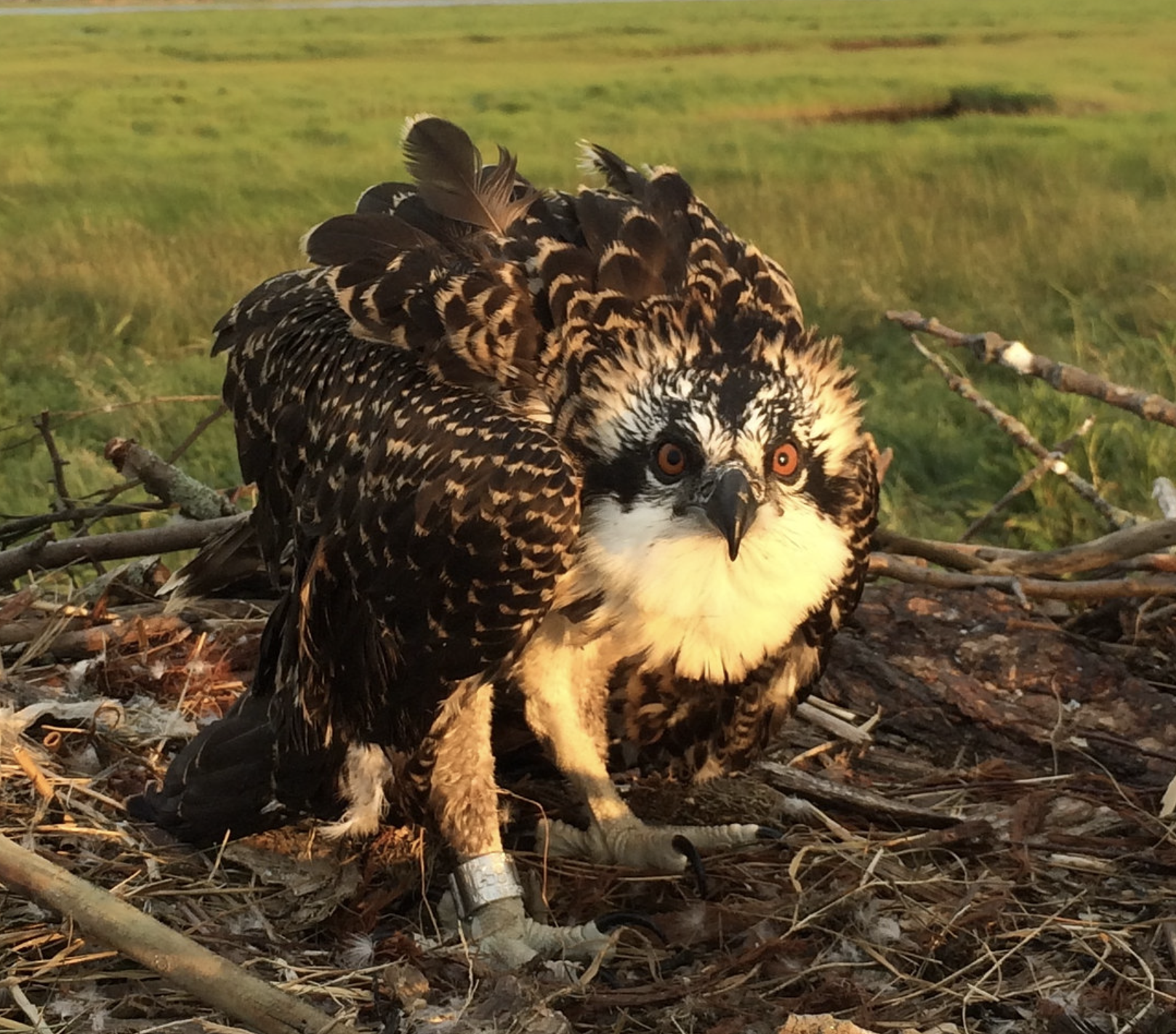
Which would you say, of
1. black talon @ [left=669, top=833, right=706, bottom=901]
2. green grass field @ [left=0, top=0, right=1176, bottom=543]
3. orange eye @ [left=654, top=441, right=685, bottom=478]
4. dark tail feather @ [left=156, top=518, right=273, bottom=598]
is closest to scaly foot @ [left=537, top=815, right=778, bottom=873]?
black talon @ [left=669, top=833, right=706, bottom=901]

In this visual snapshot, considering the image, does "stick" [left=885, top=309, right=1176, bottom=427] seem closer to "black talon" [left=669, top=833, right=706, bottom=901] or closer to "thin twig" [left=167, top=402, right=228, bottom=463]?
"black talon" [left=669, top=833, right=706, bottom=901]

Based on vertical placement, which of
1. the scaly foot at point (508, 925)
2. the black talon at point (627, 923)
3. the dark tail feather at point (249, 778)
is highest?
the dark tail feather at point (249, 778)

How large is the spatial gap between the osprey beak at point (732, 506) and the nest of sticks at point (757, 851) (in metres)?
0.59

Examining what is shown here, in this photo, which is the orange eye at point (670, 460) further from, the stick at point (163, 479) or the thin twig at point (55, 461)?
the thin twig at point (55, 461)

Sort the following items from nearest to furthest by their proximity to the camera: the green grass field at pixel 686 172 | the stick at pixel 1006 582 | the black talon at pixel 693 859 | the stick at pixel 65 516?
1. the black talon at pixel 693 859
2. the stick at pixel 1006 582
3. the stick at pixel 65 516
4. the green grass field at pixel 686 172

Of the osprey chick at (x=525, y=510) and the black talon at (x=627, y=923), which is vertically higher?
the osprey chick at (x=525, y=510)

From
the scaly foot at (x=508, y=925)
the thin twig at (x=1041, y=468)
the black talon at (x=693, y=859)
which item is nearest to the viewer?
the scaly foot at (x=508, y=925)

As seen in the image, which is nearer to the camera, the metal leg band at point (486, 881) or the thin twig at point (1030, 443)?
the metal leg band at point (486, 881)

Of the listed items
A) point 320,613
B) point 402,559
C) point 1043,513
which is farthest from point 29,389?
point 1043,513

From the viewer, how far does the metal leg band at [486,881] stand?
208 centimetres

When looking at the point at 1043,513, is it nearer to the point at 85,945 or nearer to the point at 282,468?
the point at 282,468

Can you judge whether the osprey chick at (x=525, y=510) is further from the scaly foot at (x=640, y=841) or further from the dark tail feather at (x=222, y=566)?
the dark tail feather at (x=222, y=566)

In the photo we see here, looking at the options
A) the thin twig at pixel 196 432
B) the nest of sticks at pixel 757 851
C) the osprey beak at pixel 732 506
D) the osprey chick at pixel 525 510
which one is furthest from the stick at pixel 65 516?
the osprey beak at pixel 732 506

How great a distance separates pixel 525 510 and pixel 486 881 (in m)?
0.64
